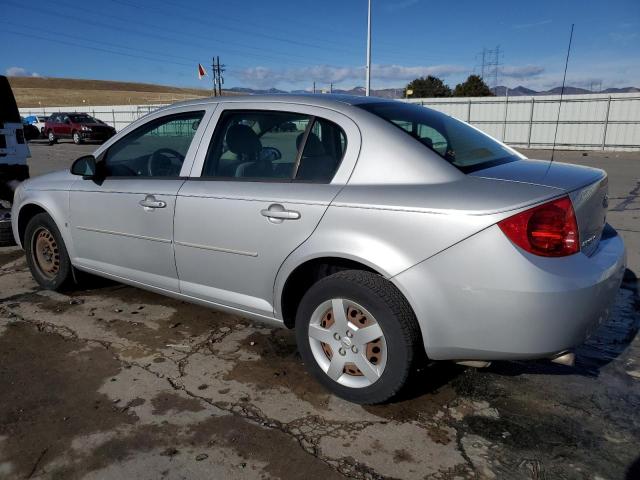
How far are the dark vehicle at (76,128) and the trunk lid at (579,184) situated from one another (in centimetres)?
2807

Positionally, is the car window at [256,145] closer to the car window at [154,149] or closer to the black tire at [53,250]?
the car window at [154,149]

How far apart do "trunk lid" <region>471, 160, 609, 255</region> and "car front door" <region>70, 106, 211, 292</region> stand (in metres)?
1.96

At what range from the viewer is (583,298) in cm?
232

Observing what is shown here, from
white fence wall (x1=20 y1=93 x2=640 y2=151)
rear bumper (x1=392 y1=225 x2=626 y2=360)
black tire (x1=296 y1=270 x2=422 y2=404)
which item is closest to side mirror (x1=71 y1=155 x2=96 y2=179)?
black tire (x1=296 y1=270 x2=422 y2=404)

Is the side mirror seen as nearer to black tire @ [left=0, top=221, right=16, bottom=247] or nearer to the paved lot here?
the paved lot

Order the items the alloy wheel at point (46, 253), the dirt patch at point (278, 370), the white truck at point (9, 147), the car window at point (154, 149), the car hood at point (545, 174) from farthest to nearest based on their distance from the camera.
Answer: the white truck at point (9, 147) → the alloy wheel at point (46, 253) → the car window at point (154, 149) → the dirt patch at point (278, 370) → the car hood at point (545, 174)

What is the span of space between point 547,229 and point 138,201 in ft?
8.66

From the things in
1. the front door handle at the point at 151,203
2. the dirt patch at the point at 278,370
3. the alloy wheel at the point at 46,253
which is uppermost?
the front door handle at the point at 151,203

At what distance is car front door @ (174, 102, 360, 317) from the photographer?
2845 mm

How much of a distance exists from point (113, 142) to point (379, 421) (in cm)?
286

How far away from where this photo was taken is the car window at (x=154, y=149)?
358cm

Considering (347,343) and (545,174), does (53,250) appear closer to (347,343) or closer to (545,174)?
(347,343)

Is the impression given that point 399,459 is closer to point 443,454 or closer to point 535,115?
point 443,454

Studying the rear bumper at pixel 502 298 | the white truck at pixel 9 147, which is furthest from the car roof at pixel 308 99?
the white truck at pixel 9 147
